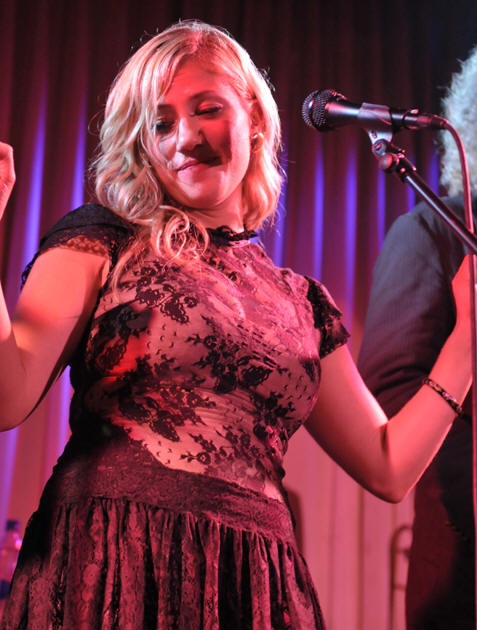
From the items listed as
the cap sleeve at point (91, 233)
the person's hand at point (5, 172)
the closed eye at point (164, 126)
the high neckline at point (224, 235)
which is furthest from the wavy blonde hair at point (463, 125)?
the person's hand at point (5, 172)

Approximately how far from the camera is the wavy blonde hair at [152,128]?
1.48m

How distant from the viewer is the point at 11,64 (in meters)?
3.20

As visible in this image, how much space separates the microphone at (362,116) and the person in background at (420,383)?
0.69m

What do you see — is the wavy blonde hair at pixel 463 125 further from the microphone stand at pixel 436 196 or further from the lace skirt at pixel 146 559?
the lace skirt at pixel 146 559

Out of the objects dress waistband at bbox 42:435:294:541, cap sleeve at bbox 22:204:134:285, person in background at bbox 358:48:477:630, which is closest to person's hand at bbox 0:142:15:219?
cap sleeve at bbox 22:204:134:285

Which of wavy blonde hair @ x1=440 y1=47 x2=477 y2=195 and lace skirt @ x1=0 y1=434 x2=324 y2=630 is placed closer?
lace skirt @ x1=0 y1=434 x2=324 y2=630

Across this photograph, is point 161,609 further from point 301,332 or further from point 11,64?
point 11,64

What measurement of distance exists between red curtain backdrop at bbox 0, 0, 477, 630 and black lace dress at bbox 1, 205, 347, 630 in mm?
1856

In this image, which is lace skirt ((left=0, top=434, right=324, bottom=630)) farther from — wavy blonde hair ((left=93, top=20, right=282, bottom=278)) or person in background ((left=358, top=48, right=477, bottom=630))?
person in background ((left=358, top=48, right=477, bottom=630))

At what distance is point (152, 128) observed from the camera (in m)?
1.54

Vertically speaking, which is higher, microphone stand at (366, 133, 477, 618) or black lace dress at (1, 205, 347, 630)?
microphone stand at (366, 133, 477, 618)

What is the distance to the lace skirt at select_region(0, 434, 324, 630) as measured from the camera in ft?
3.77

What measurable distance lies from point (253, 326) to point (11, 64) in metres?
2.26

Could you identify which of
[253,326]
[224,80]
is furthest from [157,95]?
[253,326]
